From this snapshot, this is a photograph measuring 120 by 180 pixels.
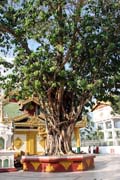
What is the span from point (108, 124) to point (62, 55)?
1042 inches

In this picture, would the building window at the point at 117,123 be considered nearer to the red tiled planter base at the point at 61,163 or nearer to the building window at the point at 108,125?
the building window at the point at 108,125

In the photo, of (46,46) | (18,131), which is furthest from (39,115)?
(46,46)

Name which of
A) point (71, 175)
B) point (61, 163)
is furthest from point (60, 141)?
point (71, 175)

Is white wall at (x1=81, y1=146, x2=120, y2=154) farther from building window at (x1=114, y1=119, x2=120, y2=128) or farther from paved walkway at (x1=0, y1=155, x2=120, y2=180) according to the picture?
paved walkway at (x1=0, y1=155, x2=120, y2=180)

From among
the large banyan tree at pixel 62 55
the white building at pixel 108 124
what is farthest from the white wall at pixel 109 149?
the large banyan tree at pixel 62 55

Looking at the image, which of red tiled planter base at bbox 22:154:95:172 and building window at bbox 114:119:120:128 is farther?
building window at bbox 114:119:120:128

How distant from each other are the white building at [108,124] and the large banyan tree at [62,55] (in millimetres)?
21824

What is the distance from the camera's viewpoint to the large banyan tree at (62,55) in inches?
392

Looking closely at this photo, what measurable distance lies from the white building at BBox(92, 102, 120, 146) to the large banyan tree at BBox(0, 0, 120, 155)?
21.8 m

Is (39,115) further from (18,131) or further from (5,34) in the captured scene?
(5,34)

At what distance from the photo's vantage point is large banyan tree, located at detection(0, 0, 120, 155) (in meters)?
9.97

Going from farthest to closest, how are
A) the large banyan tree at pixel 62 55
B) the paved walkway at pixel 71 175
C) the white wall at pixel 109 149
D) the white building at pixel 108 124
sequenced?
the white building at pixel 108 124 → the white wall at pixel 109 149 → the large banyan tree at pixel 62 55 → the paved walkway at pixel 71 175

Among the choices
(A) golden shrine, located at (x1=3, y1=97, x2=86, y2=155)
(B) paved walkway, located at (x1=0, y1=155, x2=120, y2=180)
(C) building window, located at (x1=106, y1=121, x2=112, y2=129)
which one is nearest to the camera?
(B) paved walkway, located at (x1=0, y1=155, x2=120, y2=180)

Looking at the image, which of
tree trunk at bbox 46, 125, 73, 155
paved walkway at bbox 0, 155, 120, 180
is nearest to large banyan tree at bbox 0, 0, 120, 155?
tree trunk at bbox 46, 125, 73, 155
